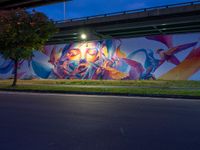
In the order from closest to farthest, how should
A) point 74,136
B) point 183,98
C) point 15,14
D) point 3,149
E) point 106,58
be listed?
point 3,149
point 74,136
point 183,98
point 15,14
point 106,58

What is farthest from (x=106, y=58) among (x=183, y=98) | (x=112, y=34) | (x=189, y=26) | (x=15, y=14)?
(x=183, y=98)

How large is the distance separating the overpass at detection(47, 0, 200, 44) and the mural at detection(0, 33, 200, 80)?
3.45ft

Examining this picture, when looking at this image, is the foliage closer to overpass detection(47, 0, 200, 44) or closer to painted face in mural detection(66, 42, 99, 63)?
overpass detection(47, 0, 200, 44)

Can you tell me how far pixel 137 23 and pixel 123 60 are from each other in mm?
4335

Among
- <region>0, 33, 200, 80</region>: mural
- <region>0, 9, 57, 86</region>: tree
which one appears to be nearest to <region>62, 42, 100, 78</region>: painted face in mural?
<region>0, 33, 200, 80</region>: mural

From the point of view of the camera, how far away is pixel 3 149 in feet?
14.4

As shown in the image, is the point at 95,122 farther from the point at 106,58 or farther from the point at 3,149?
the point at 106,58

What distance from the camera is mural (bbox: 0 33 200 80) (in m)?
22.8

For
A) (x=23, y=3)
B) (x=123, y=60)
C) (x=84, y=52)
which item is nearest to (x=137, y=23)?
(x=123, y=60)

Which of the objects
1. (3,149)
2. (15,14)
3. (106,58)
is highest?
(15,14)

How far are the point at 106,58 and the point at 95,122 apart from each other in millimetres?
20344

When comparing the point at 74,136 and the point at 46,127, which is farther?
the point at 46,127

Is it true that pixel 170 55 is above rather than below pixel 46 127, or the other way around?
above

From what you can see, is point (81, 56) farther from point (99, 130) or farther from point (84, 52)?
point (99, 130)
